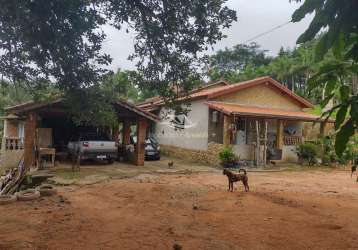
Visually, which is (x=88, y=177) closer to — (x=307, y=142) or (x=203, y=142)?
(x=203, y=142)

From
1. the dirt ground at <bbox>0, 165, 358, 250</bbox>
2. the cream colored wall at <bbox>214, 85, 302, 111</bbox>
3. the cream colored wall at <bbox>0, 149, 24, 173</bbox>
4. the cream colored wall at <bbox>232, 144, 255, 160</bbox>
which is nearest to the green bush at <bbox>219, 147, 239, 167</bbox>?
the cream colored wall at <bbox>232, 144, 255, 160</bbox>

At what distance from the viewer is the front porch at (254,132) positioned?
21.5m

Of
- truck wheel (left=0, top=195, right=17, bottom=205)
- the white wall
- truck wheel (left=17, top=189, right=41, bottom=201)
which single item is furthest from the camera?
the white wall

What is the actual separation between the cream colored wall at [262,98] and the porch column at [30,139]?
1050cm

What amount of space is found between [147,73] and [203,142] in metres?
14.0

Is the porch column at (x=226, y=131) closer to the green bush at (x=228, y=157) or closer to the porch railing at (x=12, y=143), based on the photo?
the green bush at (x=228, y=157)

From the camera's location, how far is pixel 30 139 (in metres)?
17.8

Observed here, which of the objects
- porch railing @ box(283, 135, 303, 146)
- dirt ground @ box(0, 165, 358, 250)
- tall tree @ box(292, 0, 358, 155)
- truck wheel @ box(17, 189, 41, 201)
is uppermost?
tall tree @ box(292, 0, 358, 155)

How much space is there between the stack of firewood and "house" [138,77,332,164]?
8.54 meters

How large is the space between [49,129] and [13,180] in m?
6.20

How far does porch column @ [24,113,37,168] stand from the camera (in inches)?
694

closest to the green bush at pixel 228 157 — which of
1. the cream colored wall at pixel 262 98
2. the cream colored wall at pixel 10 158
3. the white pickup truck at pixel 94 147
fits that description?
the cream colored wall at pixel 262 98

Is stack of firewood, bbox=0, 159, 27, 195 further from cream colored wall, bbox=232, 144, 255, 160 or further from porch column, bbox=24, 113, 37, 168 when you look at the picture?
cream colored wall, bbox=232, 144, 255, 160

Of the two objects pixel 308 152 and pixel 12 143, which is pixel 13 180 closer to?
pixel 12 143
